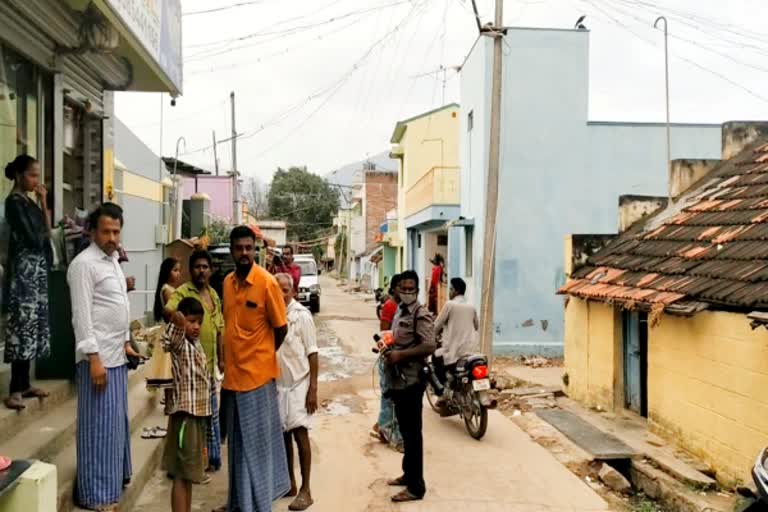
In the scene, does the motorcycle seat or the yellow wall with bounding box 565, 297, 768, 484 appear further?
the motorcycle seat

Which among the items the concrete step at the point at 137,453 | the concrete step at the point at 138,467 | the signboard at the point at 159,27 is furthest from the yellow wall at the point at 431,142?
the concrete step at the point at 138,467

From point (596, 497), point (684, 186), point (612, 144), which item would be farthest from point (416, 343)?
point (612, 144)

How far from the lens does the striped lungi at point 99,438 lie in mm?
4148

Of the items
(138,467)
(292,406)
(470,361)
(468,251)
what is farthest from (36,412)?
(468,251)

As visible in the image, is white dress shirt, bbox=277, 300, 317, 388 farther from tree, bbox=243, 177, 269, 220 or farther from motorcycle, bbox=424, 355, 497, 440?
tree, bbox=243, 177, 269, 220

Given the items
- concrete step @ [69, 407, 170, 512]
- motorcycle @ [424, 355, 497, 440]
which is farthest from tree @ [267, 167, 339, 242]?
concrete step @ [69, 407, 170, 512]

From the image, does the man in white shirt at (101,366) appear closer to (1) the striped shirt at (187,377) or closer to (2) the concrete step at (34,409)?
(1) the striped shirt at (187,377)

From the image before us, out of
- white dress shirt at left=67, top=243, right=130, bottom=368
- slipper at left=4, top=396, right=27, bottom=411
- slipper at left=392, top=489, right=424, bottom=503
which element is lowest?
slipper at left=392, top=489, right=424, bottom=503

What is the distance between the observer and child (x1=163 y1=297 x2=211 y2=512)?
4469 millimetres

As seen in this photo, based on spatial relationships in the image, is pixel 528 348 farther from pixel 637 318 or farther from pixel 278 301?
pixel 278 301

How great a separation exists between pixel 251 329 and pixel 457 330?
4.13 meters

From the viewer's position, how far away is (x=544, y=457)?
24.0ft

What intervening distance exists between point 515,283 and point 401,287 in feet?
33.0

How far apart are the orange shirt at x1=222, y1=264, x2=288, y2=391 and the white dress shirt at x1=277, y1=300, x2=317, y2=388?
24.3 inches
